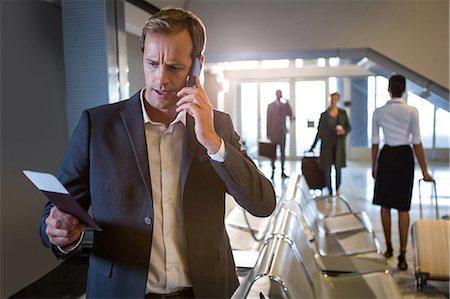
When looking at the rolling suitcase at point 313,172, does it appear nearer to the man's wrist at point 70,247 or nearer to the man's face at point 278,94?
the man's face at point 278,94

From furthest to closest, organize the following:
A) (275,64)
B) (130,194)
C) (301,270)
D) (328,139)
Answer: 1. (275,64)
2. (328,139)
3. (301,270)
4. (130,194)

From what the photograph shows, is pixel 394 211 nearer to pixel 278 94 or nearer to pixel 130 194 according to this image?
pixel 278 94

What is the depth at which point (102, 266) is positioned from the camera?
3.55 feet

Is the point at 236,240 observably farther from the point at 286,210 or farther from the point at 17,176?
the point at 17,176

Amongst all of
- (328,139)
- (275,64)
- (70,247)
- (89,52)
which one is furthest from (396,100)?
(275,64)

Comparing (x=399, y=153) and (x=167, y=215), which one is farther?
(x=399, y=153)

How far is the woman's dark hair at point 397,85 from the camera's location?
3762 millimetres

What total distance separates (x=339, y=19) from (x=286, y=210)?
11.9 feet

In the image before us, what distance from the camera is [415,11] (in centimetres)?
521

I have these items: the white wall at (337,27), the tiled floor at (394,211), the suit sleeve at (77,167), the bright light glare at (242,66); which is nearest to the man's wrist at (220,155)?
the suit sleeve at (77,167)

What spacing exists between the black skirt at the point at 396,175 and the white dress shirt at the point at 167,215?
10.6 feet

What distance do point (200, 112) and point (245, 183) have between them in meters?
0.20

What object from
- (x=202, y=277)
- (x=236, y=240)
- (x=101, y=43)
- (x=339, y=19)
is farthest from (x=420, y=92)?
(x=202, y=277)

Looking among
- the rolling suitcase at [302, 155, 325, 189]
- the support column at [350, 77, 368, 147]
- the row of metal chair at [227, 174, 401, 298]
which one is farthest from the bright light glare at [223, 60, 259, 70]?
the row of metal chair at [227, 174, 401, 298]
